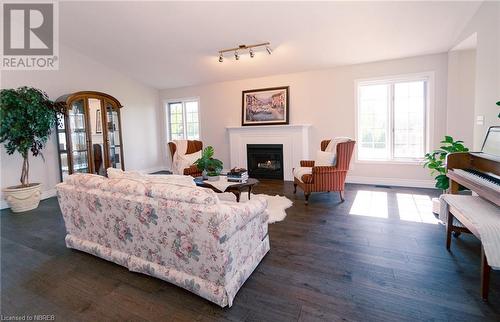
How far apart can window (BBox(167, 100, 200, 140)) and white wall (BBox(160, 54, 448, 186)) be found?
52 centimetres

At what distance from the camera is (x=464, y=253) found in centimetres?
244

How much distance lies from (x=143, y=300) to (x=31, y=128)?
3.90m

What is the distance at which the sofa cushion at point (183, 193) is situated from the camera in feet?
5.89

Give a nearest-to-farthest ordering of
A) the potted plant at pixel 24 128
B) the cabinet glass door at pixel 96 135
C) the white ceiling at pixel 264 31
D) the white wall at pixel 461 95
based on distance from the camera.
Result: the white ceiling at pixel 264 31 < the potted plant at pixel 24 128 < the white wall at pixel 461 95 < the cabinet glass door at pixel 96 135

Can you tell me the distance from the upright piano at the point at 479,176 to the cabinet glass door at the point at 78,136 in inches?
236

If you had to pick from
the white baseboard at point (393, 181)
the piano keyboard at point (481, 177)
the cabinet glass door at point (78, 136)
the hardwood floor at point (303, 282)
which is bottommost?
the hardwood floor at point (303, 282)

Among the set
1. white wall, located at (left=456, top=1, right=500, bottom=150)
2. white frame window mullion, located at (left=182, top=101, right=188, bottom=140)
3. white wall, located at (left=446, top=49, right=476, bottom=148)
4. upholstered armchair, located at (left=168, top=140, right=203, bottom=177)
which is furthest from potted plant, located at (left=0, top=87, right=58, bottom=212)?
white wall, located at (left=446, top=49, right=476, bottom=148)

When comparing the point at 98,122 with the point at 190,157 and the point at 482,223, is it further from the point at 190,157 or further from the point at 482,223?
the point at 482,223

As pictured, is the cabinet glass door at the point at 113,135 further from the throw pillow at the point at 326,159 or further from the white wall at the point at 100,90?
the throw pillow at the point at 326,159

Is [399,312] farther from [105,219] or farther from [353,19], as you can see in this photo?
[353,19]

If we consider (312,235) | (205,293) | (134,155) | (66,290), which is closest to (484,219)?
(312,235)

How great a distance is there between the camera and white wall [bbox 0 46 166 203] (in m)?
4.62

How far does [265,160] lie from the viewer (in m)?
6.32

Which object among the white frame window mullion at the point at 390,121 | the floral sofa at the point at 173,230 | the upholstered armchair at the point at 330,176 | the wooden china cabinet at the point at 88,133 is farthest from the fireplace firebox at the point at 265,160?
the floral sofa at the point at 173,230
